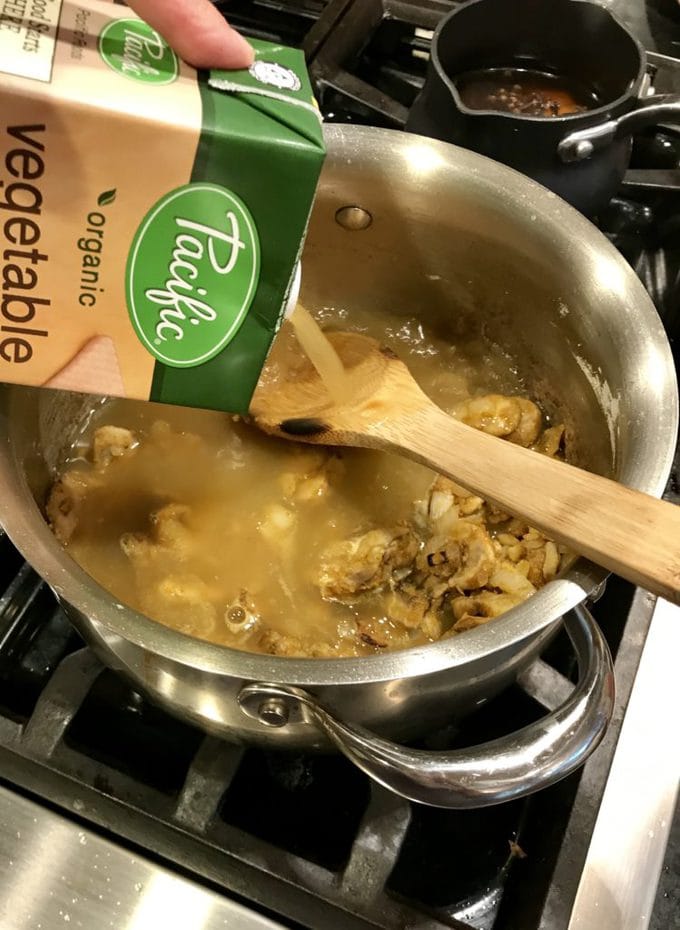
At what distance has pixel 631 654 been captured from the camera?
864 mm

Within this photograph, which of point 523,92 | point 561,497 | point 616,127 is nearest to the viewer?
point 561,497

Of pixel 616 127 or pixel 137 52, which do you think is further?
pixel 616 127

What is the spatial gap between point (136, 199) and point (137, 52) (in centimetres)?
10

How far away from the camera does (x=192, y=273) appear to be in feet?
2.02

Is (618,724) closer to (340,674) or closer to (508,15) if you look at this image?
(340,674)

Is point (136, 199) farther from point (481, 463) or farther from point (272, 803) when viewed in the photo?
point (272, 803)

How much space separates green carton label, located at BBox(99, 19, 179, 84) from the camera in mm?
551

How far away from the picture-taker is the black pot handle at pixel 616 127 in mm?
966

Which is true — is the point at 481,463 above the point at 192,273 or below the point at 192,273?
below

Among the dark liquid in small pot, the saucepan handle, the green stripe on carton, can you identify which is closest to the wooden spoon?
the saucepan handle

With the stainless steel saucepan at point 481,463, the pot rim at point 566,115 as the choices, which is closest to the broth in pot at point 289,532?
the stainless steel saucepan at point 481,463

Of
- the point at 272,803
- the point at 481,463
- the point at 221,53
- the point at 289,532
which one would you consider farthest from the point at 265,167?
the point at 272,803

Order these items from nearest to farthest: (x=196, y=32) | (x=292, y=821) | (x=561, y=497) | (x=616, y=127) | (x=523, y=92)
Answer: (x=196, y=32) < (x=561, y=497) < (x=292, y=821) < (x=616, y=127) < (x=523, y=92)

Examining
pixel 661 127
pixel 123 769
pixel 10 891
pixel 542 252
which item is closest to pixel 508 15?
pixel 661 127
